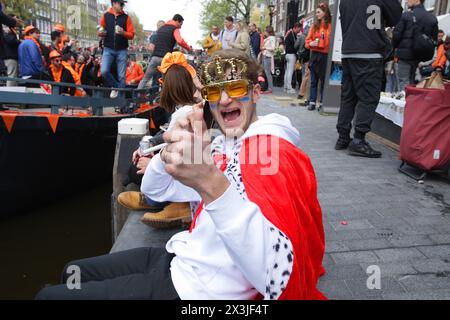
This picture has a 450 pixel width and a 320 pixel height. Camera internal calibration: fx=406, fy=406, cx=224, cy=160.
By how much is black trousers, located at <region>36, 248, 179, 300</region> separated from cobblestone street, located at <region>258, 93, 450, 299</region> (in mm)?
1006

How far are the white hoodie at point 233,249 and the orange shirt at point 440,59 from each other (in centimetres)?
991

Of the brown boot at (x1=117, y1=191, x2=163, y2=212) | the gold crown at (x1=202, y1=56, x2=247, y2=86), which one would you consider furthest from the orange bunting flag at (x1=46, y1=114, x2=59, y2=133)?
the gold crown at (x1=202, y1=56, x2=247, y2=86)

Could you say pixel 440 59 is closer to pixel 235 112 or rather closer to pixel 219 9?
pixel 235 112

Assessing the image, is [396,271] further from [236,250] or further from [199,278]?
[236,250]

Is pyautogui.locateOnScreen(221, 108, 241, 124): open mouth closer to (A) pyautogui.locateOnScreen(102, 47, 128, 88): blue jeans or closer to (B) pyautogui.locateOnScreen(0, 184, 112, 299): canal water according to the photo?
(B) pyautogui.locateOnScreen(0, 184, 112, 299): canal water

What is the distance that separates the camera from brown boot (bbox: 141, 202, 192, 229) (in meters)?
3.21

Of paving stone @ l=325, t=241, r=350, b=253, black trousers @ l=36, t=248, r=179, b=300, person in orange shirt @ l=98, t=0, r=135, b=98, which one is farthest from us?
person in orange shirt @ l=98, t=0, r=135, b=98

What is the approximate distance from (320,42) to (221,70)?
6732mm

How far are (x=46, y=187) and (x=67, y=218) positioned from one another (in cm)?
65

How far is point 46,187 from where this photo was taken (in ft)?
23.1

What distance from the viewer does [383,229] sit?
121 inches

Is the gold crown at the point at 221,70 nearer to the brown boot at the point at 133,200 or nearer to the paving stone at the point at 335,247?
the paving stone at the point at 335,247
